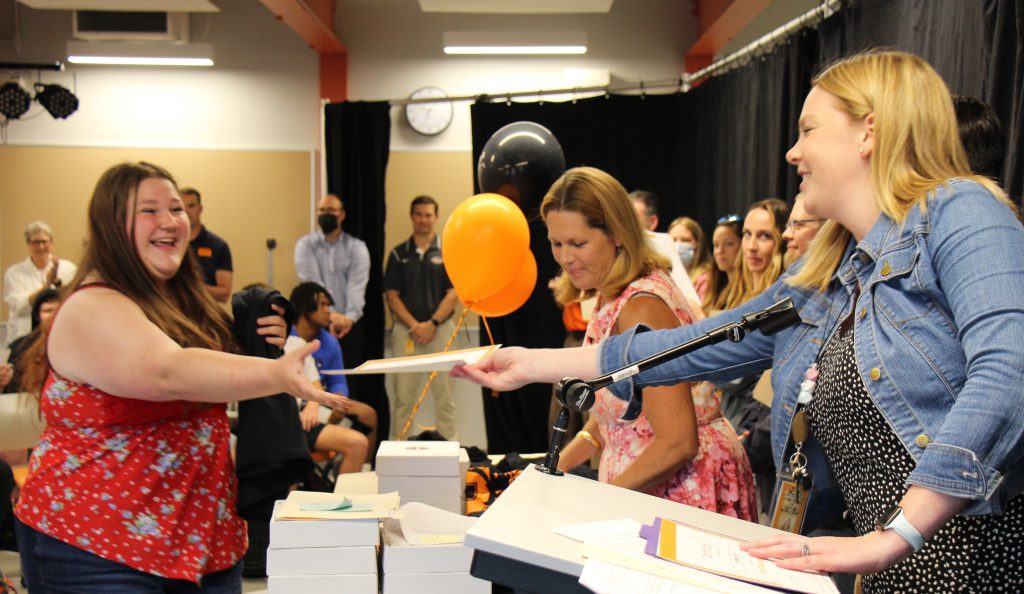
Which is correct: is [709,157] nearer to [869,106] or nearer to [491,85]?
[491,85]

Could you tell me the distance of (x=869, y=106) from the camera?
Answer: 125cm

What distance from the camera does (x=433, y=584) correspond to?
1.92 meters

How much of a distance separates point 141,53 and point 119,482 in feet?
22.4

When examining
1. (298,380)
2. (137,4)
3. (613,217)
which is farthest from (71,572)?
(137,4)

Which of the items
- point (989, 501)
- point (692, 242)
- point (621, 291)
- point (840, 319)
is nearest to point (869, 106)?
point (840, 319)

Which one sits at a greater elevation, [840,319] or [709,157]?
[709,157]

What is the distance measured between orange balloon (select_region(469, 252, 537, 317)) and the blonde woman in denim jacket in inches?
72.7

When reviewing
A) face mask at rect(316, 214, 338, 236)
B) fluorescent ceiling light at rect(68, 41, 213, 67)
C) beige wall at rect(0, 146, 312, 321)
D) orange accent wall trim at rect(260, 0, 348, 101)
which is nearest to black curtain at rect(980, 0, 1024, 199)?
face mask at rect(316, 214, 338, 236)

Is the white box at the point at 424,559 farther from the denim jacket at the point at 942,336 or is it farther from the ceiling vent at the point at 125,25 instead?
the ceiling vent at the point at 125,25

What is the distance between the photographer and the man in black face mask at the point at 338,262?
672 cm

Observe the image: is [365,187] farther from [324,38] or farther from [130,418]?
[130,418]

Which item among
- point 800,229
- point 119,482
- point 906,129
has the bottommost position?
point 119,482

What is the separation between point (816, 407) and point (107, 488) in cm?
137

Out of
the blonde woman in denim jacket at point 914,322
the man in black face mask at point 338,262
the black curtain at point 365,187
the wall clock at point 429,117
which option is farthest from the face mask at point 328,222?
the blonde woman in denim jacket at point 914,322
